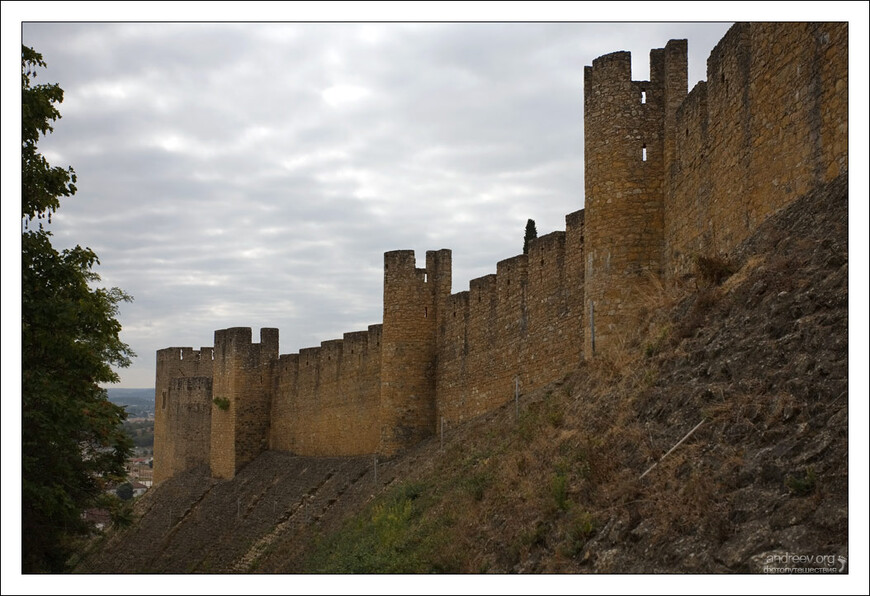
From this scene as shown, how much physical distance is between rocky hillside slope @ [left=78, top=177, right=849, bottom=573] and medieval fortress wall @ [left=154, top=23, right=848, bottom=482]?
925 millimetres

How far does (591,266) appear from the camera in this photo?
637 inches

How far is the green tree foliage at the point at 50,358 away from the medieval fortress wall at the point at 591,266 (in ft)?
26.5

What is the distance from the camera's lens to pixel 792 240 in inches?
415

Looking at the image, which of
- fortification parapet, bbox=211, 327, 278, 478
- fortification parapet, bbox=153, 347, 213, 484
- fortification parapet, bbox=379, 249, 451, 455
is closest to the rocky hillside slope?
fortification parapet, bbox=379, 249, 451, 455

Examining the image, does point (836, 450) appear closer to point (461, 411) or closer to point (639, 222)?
point (639, 222)

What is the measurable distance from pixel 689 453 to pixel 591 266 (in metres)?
7.95

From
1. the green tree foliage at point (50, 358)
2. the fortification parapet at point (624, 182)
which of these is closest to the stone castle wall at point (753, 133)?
the fortification parapet at point (624, 182)

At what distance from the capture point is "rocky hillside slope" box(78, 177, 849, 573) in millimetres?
7062

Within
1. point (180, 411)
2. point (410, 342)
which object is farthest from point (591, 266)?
point (180, 411)

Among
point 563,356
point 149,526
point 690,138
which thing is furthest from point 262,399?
point 690,138

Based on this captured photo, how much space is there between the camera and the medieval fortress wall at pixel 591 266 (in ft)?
38.1

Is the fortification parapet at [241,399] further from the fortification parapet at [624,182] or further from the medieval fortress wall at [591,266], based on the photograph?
the fortification parapet at [624,182]

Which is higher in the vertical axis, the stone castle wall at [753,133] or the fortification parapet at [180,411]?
the stone castle wall at [753,133]

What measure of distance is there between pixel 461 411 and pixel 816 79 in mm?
15604
